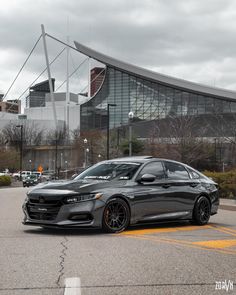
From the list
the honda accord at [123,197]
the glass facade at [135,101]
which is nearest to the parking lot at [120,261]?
the honda accord at [123,197]

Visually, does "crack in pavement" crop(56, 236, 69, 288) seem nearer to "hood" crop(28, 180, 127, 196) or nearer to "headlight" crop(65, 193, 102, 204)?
"headlight" crop(65, 193, 102, 204)

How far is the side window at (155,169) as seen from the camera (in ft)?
37.1

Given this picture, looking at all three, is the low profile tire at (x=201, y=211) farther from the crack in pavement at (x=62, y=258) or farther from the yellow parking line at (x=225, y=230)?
the crack in pavement at (x=62, y=258)

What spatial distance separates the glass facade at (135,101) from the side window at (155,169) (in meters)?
114

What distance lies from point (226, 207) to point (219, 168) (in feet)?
110

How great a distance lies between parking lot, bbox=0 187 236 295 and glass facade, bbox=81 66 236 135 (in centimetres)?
11541

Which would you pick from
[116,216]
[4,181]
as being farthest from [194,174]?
[4,181]

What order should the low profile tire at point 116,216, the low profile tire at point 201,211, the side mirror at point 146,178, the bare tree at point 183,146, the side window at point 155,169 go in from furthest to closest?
the bare tree at point 183,146, the low profile tire at point 201,211, the side window at point 155,169, the side mirror at point 146,178, the low profile tire at point 116,216

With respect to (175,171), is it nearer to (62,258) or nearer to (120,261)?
(120,261)

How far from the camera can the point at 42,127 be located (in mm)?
136250

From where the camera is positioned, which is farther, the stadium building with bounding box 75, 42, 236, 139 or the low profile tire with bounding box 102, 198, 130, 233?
the stadium building with bounding box 75, 42, 236, 139

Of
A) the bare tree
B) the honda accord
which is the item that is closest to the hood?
the honda accord

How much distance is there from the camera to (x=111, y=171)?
11.1m

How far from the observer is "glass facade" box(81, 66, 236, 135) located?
12812cm
